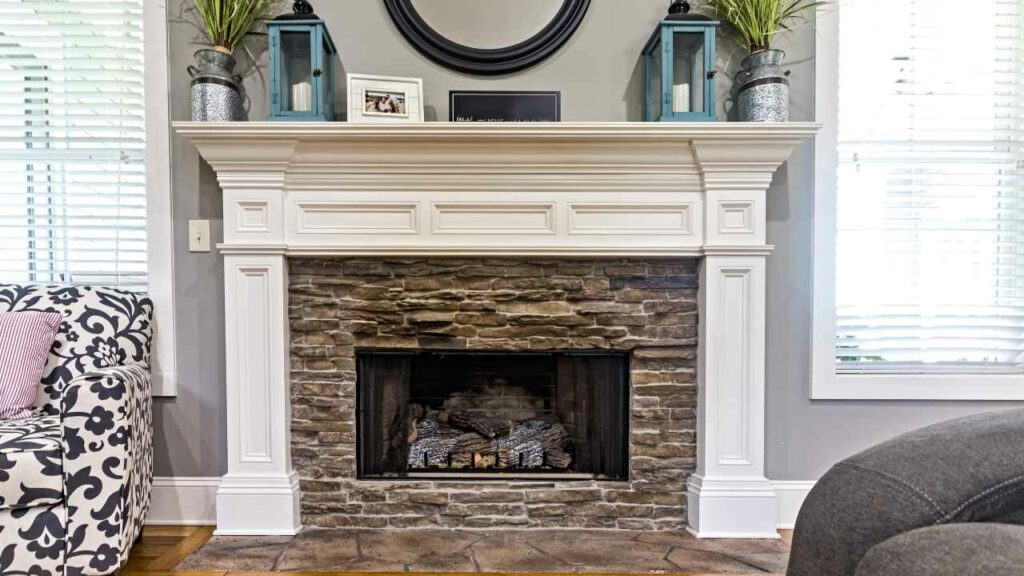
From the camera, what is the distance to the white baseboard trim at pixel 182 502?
6.23 feet

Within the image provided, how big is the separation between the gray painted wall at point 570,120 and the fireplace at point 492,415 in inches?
22.8

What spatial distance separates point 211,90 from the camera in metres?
1.75

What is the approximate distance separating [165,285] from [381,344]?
34.0 inches

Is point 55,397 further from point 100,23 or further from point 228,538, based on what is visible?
point 100,23

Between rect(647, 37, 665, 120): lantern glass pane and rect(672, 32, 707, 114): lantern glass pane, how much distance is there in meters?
0.05

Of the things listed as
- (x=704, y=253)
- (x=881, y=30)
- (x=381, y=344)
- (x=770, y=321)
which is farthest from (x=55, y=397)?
(x=881, y=30)

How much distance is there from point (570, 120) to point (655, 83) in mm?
334

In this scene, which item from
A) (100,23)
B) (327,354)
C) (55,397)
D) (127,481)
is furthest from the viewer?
(100,23)

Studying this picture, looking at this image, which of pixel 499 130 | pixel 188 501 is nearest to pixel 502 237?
pixel 499 130

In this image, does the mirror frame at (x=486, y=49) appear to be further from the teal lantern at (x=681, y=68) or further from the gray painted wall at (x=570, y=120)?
the teal lantern at (x=681, y=68)

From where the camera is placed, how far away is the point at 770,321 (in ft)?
6.25

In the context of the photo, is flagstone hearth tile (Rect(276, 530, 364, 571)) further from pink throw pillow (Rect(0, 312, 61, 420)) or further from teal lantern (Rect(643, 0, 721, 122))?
teal lantern (Rect(643, 0, 721, 122))

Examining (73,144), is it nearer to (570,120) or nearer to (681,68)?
(570,120)

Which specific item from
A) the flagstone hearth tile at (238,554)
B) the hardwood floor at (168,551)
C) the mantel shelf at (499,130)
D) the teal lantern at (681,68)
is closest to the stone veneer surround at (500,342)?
the flagstone hearth tile at (238,554)
